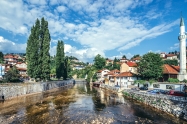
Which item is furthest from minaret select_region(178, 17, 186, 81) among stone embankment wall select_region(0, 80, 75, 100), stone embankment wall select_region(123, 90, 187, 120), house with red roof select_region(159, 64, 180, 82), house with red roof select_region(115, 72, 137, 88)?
stone embankment wall select_region(0, 80, 75, 100)

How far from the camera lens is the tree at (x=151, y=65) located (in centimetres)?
4416

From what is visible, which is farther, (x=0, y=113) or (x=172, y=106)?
(x=172, y=106)

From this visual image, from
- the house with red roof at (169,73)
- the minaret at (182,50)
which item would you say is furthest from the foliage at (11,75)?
the minaret at (182,50)

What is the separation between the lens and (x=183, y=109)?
21078 millimetres

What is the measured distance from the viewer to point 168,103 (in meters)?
24.4

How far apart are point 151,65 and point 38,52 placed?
113 feet

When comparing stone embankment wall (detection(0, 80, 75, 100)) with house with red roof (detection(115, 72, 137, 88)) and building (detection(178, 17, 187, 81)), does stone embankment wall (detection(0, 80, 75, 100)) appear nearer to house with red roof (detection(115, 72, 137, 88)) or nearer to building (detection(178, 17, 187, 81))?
house with red roof (detection(115, 72, 137, 88))

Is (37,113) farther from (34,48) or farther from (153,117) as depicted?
(34,48)

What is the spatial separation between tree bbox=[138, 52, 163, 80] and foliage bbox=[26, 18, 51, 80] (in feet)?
98.1

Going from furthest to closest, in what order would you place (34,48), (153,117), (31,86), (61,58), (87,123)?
(61,58) → (34,48) → (31,86) → (153,117) → (87,123)

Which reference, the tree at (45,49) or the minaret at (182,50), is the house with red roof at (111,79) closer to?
the minaret at (182,50)

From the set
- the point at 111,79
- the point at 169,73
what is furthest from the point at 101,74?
the point at 169,73

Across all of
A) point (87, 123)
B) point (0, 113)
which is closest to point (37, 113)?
point (0, 113)

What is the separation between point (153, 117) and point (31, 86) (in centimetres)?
3083
